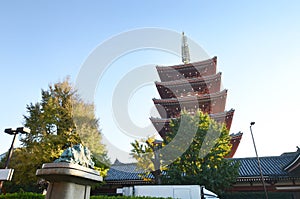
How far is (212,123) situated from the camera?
530 inches

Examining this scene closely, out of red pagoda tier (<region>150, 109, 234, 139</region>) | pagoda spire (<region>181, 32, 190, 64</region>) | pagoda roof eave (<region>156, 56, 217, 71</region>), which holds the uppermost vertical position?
pagoda spire (<region>181, 32, 190, 64</region>)

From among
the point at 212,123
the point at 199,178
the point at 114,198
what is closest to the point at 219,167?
the point at 199,178

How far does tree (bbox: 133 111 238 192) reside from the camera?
38.7 ft

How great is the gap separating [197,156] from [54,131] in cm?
952

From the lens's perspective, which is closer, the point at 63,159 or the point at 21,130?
the point at 63,159

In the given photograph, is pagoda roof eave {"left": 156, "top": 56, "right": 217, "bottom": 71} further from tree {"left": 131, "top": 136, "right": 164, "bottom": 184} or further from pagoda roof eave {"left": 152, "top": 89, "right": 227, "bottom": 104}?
tree {"left": 131, "top": 136, "right": 164, "bottom": 184}

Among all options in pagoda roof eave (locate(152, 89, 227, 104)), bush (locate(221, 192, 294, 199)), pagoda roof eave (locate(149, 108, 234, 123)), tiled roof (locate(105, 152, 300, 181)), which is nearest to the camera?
bush (locate(221, 192, 294, 199))

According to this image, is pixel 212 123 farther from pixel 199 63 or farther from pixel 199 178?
pixel 199 63

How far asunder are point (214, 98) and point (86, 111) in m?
11.6

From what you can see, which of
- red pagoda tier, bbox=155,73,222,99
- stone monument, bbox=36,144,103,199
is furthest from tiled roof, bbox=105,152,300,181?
stone monument, bbox=36,144,103,199

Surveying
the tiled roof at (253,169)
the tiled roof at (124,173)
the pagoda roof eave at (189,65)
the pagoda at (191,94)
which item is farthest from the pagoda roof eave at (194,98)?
the tiled roof at (124,173)

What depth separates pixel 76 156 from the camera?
16.5ft

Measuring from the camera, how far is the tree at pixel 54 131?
43.2 ft

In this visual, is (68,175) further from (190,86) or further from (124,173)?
(190,86)
